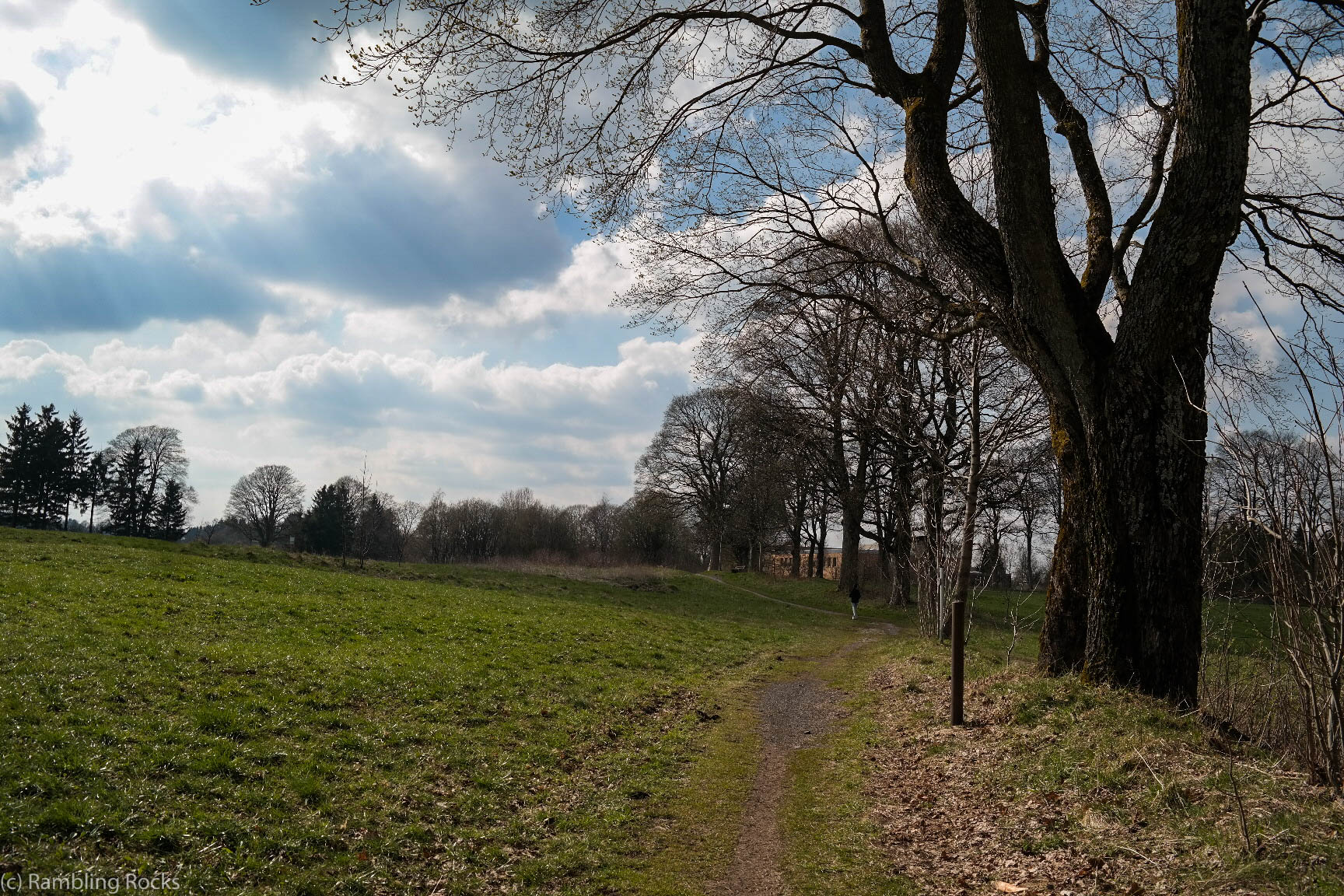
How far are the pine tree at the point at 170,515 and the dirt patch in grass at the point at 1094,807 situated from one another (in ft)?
206

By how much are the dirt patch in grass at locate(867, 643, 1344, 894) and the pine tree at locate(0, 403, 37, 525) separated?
59681mm

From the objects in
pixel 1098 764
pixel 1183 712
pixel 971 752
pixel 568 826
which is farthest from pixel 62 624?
pixel 1183 712

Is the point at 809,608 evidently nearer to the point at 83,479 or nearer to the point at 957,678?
the point at 957,678

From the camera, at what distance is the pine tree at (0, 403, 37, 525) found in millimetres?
47719

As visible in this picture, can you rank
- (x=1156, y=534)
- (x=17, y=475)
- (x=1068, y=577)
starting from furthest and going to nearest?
(x=17, y=475)
(x=1068, y=577)
(x=1156, y=534)

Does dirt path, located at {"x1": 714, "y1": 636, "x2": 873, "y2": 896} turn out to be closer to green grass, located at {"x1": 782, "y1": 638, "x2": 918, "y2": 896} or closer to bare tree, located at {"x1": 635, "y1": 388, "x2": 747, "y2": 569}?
green grass, located at {"x1": 782, "y1": 638, "x2": 918, "y2": 896}

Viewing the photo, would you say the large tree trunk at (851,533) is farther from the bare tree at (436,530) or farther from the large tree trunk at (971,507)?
the bare tree at (436,530)

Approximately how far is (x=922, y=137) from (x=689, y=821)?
7386mm

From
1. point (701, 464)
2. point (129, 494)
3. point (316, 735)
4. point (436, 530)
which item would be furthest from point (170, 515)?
point (316, 735)

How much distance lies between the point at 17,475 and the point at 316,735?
56.2 metres

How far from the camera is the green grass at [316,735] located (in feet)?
16.8

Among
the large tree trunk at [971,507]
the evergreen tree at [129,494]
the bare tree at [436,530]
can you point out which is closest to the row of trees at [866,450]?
the large tree trunk at [971,507]

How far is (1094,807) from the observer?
5.30m

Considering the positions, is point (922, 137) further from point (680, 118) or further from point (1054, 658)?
point (1054, 658)
